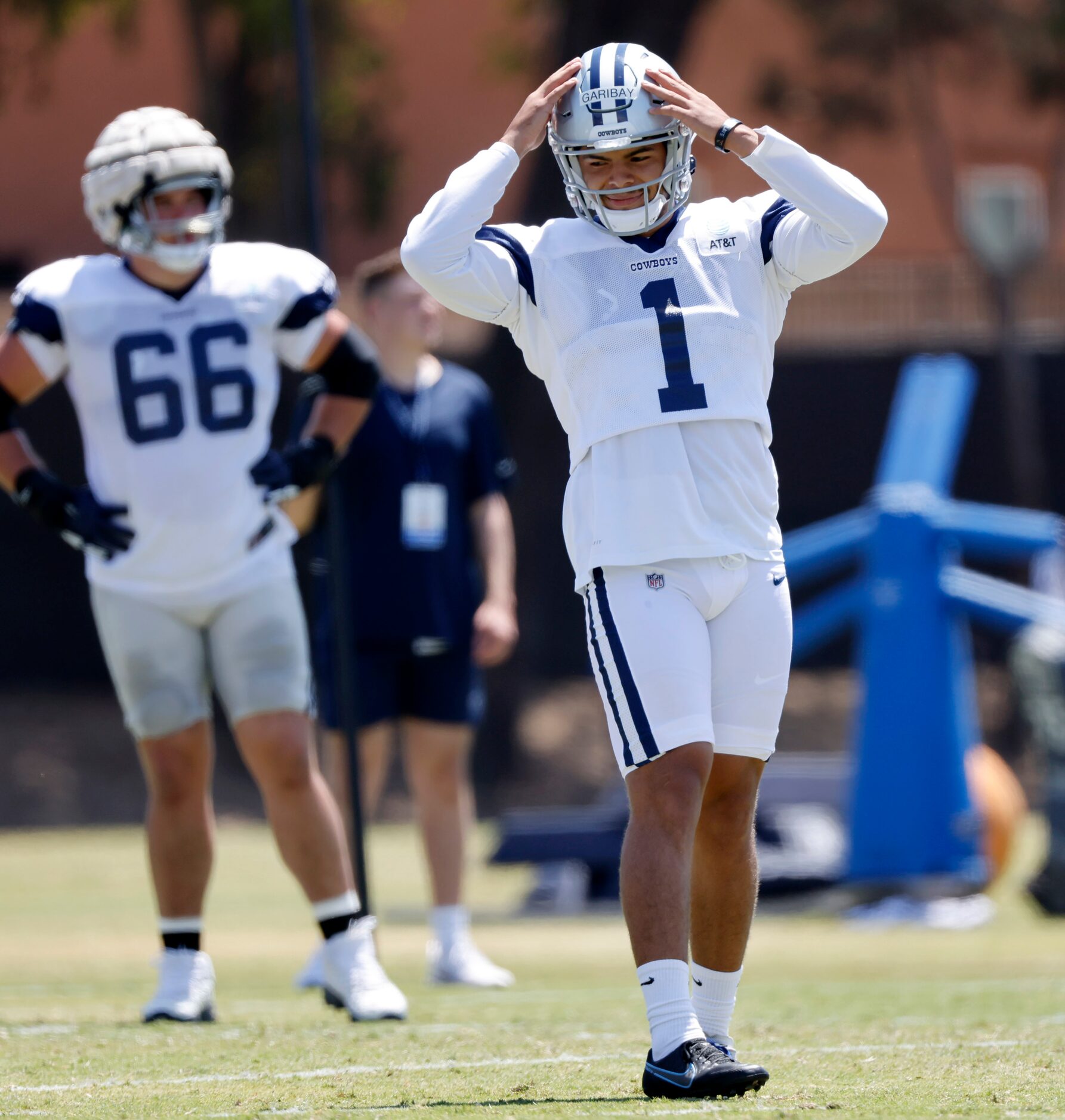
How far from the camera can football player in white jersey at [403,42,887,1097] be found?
4043mm

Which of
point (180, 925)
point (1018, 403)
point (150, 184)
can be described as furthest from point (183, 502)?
point (1018, 403)

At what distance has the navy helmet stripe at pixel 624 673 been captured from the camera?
4.00m

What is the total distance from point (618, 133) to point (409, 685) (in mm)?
3196

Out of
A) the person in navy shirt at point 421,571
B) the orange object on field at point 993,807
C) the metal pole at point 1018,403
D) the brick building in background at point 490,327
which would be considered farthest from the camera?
the metal pole at point 1018,403

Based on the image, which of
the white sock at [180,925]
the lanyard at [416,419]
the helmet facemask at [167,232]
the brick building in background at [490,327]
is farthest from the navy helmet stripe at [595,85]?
the brick building in background at [490,327]

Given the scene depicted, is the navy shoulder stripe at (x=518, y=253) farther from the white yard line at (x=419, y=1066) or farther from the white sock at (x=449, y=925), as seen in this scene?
the white sock at (x=449, y=925)

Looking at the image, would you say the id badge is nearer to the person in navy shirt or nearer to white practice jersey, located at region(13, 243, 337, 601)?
the person in navy shirt

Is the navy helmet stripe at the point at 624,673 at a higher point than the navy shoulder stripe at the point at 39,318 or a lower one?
lower

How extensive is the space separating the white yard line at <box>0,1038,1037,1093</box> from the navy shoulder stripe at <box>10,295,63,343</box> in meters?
1.98

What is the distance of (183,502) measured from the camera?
17.3 ft

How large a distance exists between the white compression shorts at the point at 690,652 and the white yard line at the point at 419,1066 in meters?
0.72

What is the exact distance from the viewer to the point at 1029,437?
20297mm

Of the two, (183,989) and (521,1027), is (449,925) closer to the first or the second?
(183,989)

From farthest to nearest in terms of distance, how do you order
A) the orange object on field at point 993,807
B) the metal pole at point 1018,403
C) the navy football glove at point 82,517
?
1. the metal pole at point 1018,403
2. the orange object on field at point 993,807
3. the navy football glove at point 82,517
